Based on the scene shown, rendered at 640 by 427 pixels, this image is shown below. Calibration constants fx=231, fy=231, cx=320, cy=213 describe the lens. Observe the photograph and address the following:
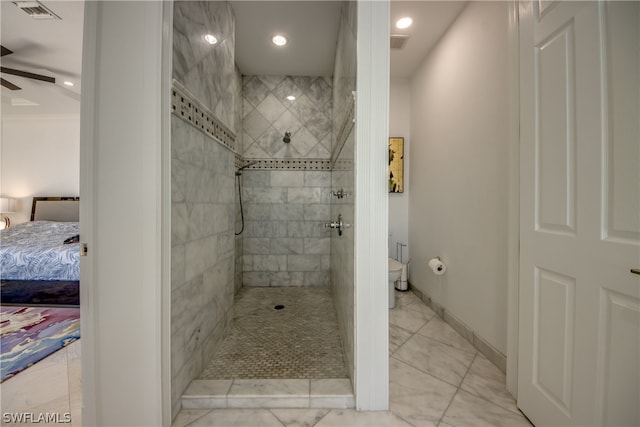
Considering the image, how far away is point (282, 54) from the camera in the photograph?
2.57m

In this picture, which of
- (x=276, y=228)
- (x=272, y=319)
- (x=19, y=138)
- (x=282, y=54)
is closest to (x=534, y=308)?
(x=272, y=319)

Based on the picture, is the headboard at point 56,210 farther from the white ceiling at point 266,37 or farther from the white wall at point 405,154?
the white wall at point 405,154

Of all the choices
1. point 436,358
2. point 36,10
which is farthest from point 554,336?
point 36,10

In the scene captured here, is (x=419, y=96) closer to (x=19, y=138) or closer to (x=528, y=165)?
(x=528, y=165)

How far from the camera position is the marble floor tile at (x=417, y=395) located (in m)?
1.09

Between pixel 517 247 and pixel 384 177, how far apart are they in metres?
0.79

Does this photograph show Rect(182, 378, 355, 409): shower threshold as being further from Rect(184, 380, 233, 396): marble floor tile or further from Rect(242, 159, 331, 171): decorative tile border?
Rect(242, 159, 331, 171): decorative tile border

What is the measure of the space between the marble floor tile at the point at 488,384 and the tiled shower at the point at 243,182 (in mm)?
701

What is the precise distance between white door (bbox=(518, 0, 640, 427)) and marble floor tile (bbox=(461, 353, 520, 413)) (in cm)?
10

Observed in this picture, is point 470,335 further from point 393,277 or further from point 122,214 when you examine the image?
point 122,214

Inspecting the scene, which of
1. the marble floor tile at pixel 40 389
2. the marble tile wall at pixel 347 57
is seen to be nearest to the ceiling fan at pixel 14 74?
the marble floor tile at pixel 40 389

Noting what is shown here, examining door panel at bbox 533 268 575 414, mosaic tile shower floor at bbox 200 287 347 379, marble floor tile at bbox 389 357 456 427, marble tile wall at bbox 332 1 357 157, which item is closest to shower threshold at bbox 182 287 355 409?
mosaic tile shower floor at bbox 200 287 347 379

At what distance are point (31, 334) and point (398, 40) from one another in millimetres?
3907

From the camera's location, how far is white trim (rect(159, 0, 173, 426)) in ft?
3.25
